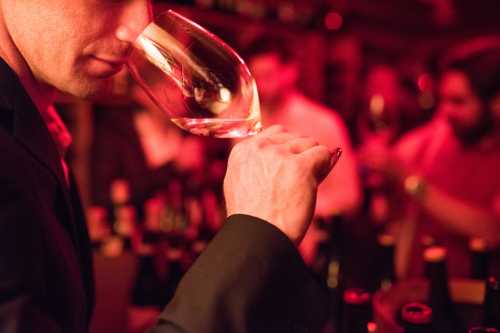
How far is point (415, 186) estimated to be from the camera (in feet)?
6.80

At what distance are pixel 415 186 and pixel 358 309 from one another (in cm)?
125

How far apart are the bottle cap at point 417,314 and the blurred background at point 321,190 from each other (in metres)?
0.36

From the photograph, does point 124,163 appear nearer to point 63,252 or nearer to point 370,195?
point 370,195

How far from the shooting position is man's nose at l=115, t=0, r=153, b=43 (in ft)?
2.60

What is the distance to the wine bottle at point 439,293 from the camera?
3.55ft

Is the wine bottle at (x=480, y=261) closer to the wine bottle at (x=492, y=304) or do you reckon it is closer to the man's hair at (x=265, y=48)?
the wine bottle at (x=492, y=304)

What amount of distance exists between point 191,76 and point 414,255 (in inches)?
52.3

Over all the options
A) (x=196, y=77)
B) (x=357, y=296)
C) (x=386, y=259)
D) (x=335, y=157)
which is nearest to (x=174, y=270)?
(x=386, y=259)

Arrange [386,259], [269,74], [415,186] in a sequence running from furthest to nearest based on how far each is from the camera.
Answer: [269,74] → [415,186] → [386,259]

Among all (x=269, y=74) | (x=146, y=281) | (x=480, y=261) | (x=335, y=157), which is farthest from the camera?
(x=269, y=74)

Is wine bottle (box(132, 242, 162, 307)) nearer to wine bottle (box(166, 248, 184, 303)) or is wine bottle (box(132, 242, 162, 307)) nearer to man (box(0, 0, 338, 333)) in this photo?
wine bottle (box(166, 248, 184, 303))

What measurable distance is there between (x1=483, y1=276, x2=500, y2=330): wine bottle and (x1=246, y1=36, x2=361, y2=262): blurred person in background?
1.48 meters

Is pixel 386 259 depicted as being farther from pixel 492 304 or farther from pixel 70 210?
pixel 70 210

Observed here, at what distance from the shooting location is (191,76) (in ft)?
2.69
